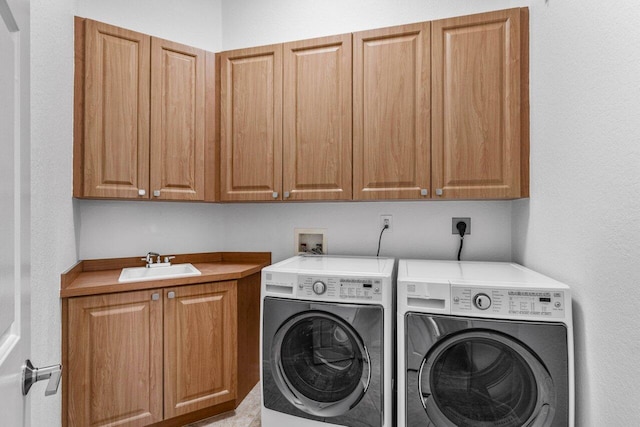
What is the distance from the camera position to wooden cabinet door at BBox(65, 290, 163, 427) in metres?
1.57

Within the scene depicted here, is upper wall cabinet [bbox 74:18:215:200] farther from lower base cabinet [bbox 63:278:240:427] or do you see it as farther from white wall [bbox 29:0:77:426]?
lower base cabinet [bbox 63:278:240:427]

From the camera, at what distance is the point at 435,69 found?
1788 millimetres

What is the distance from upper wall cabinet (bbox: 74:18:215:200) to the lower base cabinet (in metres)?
0.64

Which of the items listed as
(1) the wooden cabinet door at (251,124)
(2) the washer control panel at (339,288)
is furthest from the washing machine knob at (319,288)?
(1) the wooden cabinet door at (251,124)

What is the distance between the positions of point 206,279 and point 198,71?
1.34 metres

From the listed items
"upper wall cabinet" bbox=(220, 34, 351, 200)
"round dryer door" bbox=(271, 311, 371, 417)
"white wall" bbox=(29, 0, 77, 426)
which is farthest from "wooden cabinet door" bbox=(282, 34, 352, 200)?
"white wall" bbox=(29, 0, 77, 426)

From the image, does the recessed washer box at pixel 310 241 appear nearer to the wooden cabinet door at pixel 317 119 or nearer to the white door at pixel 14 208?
the wooden cabinet door at pixel 317 119

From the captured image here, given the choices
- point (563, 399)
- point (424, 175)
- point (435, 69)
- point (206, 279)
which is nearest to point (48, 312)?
point (206, 279)

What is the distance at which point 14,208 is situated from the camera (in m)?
0.58

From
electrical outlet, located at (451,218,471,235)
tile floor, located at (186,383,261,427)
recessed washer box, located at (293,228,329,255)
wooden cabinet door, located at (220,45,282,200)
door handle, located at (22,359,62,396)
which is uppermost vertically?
wooden cabinet door, located at (220,45,282,200)

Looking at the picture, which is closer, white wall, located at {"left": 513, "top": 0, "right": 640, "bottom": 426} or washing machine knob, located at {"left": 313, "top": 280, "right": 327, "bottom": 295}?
white wall, located at {"left": 513, "top": 0, "right": 640, "bottom": 426}

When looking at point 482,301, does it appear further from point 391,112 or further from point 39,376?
point 39,376

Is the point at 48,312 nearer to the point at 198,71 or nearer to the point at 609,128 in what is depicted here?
the point at 198,71

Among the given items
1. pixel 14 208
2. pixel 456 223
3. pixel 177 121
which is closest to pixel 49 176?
pixel 177 121
